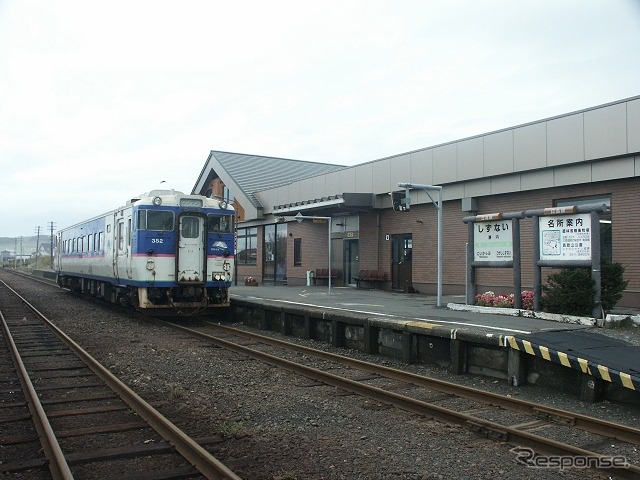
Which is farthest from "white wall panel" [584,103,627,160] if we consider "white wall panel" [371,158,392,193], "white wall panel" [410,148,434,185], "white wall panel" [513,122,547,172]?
"white wall panel" [371,158,392,193]

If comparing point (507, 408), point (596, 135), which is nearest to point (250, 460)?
point (507, 408)

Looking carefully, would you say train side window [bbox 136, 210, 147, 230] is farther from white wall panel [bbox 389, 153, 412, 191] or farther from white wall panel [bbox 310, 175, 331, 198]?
white wall panel [bbox 310, 175, 331, 198]

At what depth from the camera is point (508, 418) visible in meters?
6.68

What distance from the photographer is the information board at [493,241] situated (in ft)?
44.5

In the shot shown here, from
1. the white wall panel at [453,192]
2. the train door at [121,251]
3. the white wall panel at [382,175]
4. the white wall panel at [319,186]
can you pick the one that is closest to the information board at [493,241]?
the white wall panel at [453,192]

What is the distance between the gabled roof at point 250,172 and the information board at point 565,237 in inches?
750

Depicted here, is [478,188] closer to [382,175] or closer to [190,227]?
[382,175]

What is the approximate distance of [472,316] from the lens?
12.6 m

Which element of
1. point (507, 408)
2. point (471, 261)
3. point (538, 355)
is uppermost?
point (471, 261)

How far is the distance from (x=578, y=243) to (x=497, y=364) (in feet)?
14.0

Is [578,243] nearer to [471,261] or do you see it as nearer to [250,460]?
[471,261]

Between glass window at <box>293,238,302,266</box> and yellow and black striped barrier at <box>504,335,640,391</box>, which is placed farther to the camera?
glass window at <box>293,238,302,266</box>

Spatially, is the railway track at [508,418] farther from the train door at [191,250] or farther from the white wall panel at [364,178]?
the white wall panel at [364,178]

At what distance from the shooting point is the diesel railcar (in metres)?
14.8
